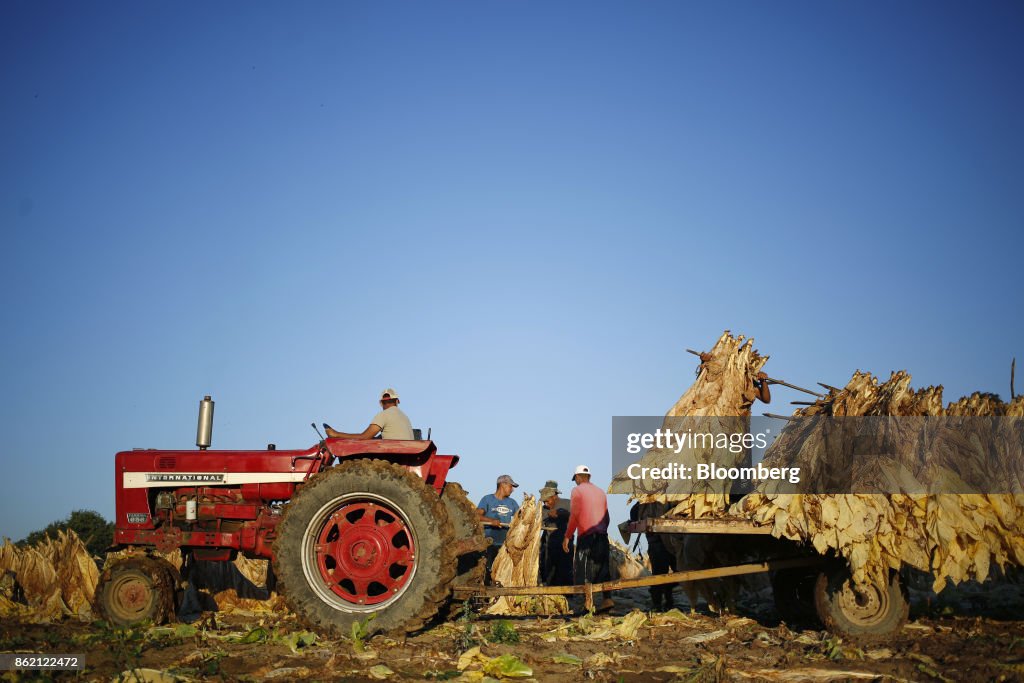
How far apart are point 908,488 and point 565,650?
11.3 ft

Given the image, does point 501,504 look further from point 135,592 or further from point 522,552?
point 135,592

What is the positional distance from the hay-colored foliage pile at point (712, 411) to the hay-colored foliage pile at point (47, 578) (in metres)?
6.58

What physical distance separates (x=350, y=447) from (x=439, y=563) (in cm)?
148

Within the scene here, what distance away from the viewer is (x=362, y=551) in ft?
23.8

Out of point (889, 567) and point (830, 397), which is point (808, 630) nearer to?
point (889, 567)

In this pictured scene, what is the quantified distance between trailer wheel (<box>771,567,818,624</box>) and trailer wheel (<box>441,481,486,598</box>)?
3.18 metres

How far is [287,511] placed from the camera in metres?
7.15

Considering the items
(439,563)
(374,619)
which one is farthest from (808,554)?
(374,619)

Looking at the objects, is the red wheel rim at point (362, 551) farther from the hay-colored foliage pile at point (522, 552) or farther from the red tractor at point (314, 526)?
the hay-colored foliage pile at point (522, 552)

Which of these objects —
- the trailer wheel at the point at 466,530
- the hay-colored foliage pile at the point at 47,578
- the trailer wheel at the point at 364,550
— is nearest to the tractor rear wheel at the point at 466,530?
the trailer wheel at the point at 466,530

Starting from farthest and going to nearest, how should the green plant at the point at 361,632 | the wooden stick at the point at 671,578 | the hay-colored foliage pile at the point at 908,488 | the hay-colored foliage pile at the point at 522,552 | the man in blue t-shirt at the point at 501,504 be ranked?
the man in blue t-shirt at the point at 501,504 → the hay-colored foliage pile at the point at 522,552 → the wooden stick at the point at 671,578 → the hay-colored foliage pile at the point at 908,488 → the green plant at the point at 361,632

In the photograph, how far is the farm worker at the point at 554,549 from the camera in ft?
37.9

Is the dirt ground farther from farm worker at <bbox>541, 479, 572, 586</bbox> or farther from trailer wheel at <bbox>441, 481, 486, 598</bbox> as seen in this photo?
farm worker at <bbox>541, 479, 572, 586</bbox>

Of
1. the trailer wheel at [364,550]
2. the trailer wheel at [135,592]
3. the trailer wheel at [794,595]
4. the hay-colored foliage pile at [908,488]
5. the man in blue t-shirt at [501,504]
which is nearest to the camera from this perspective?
the hay-colored foliage pile at [908,488]
